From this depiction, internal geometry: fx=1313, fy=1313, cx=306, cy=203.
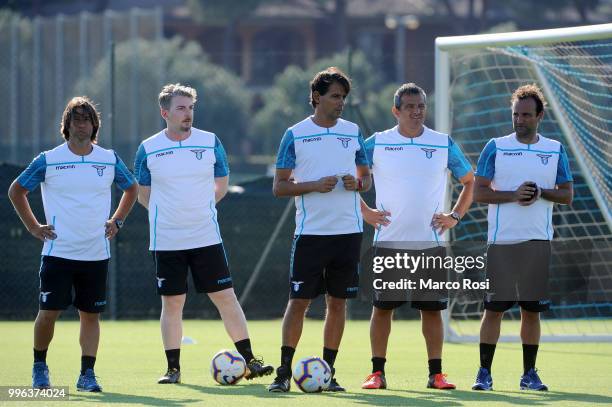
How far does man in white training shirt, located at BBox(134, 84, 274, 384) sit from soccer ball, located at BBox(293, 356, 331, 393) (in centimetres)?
66

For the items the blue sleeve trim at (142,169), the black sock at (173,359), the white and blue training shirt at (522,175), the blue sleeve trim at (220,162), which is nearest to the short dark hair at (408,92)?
the white and blue training shirt at (522,175)

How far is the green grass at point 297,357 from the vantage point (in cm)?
776

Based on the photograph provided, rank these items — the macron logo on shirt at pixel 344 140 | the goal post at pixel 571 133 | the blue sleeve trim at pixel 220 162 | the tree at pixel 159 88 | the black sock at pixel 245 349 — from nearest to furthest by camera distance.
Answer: the macron logo on shirt at pixel 344 140 < the black sock at pixel 245 349 < the blue sleeve trim at pixel 220 162 < the goal post at pixel 571 133 < the tree at pixel 159 88

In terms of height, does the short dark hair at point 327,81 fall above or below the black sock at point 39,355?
above

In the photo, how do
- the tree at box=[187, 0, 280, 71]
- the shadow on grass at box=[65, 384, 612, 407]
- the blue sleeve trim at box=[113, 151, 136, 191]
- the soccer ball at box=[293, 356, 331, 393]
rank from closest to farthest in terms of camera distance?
the shadow on grass at box=[65, 384, 612, 407] → the soccer ball at box=[293, 356, 331, 393] → the blue sleeve trim at box=[113, 151, 136, 191] → the tree at box=[187, 0, 280, 71]

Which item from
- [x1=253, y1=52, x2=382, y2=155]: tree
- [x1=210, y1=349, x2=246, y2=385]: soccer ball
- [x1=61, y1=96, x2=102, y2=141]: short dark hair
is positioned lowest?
[x1=210, y1=349, x2=246, y2=385]: soccer ball

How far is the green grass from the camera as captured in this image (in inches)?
305

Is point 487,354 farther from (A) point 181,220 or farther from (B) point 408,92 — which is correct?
(A) point 181,220

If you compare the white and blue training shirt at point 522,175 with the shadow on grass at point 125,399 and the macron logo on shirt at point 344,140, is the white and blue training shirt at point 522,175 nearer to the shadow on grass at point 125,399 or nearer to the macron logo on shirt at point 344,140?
the macron logo on shirt at point 344,140

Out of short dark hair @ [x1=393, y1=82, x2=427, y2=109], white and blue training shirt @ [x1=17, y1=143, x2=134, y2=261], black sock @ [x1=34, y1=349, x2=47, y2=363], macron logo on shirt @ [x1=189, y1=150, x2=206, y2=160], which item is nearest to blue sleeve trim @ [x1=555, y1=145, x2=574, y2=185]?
short dark hair @ [x1=393, y1=82, x2=427, y2=109]

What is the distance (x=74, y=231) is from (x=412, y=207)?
2165mm

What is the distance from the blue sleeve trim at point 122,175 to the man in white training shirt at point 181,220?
0.10 meters

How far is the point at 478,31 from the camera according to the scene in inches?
2046

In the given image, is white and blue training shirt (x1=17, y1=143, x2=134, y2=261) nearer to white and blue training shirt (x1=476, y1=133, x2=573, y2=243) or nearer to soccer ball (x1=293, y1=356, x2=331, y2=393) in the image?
soccer ball (x1=293, y1=356, x2=331, y2=393)
